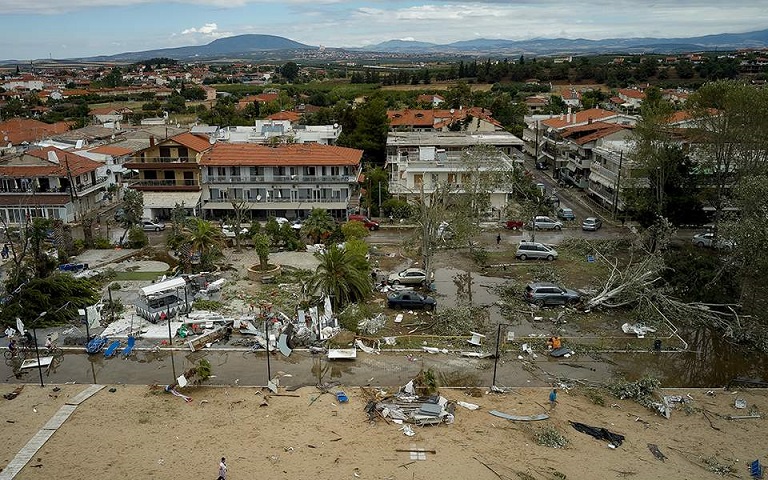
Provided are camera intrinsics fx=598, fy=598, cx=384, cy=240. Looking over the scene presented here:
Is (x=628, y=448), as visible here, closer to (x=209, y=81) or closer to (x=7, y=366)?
(x=7, y=366)

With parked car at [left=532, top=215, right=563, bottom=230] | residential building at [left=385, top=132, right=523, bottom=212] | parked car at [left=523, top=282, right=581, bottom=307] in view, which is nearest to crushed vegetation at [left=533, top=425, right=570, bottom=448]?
parked car at [left=523, top=282, right=581, bottom=307]

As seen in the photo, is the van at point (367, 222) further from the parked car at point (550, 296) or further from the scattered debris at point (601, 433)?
the scattered debris at point (601, 433)

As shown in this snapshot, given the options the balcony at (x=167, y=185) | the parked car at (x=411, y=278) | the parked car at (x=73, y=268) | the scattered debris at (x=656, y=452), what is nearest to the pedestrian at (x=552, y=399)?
the scattered debris at (x=656, y=452)

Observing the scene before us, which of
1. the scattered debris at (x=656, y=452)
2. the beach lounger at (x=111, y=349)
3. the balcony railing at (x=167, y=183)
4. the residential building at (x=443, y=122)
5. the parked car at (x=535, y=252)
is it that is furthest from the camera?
the residential building at (x=443, y=122)

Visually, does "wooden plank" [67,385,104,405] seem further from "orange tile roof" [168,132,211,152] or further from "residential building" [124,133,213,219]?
"orange tile roof" [168,132,211,152]

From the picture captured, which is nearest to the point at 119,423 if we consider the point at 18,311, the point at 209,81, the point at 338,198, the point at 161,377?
the point at 161,377

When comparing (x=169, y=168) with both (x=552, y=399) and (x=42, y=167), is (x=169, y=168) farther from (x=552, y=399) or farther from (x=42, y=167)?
(x=552, y=399)
